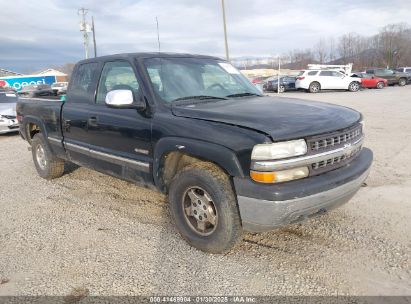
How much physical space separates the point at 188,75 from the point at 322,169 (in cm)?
184

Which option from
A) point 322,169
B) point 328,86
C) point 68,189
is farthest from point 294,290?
point 328,86

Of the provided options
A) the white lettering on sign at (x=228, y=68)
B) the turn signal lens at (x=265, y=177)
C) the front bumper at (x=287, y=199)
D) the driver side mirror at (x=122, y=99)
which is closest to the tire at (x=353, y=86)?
the white lettering on sign at (x=228, y=68)

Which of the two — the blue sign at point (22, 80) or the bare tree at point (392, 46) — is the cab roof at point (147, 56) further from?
the bare tree at point (392, 46)

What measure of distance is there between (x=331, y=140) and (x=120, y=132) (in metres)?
2.19

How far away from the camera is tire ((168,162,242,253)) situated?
10.1ft

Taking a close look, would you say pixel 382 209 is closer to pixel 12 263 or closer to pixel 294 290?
pixel 294 290

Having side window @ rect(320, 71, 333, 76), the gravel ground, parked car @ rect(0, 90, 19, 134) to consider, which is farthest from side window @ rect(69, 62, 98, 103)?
side window @ rect(320, 71, 333, 76)

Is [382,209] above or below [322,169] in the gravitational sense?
below

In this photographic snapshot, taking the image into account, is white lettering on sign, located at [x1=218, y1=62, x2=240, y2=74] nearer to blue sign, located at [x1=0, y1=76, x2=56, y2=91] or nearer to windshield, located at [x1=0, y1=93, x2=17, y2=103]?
windshield, located at [x1=0, y1=93, x2=17, y2=103]

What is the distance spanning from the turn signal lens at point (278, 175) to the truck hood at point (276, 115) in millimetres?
269

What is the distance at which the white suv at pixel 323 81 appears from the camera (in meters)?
25.8

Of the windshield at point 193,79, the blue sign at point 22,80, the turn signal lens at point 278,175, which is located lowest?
the turn signal lens at point 278,175

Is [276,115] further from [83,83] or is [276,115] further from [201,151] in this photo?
[83,83]

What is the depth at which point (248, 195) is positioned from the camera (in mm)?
2898
